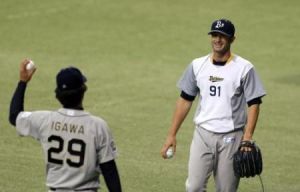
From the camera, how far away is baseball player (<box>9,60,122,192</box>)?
6.48 metres

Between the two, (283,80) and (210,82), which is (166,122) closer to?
(283,80)

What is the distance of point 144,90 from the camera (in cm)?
1650

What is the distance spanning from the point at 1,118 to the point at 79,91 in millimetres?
7676

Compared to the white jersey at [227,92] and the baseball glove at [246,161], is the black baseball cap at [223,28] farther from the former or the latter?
the baseball glove at [246,161]

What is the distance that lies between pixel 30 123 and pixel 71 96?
378 millimetres

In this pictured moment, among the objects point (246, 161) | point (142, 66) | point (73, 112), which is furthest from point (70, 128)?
point (142, 66)

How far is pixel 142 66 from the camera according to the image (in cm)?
1844

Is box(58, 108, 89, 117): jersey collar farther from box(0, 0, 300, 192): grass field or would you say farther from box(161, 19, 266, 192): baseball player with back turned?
box(0, 0, 300, 192): grass field

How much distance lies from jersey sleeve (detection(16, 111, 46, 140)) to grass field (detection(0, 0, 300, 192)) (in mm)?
3755

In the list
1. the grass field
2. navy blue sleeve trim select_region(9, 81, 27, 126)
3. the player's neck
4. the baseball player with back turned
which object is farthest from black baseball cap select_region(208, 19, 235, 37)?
the grass field

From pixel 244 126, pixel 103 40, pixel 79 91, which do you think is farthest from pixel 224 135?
pixel 103 40

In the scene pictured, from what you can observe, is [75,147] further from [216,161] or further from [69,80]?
[216,161]

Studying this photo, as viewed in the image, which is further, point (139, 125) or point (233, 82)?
point (139, 125)

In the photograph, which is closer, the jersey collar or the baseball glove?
the jersey collar
